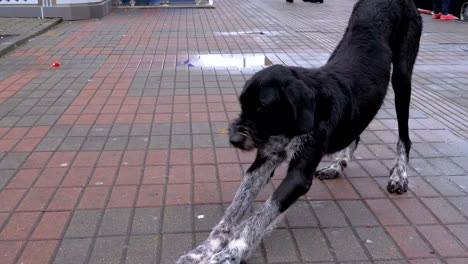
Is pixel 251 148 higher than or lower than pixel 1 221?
higher

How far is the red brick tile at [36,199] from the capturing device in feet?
12.9

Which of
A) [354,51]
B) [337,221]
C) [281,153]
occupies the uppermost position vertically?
[354,51]

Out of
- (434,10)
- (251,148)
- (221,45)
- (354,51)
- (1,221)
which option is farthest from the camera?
(434,10)

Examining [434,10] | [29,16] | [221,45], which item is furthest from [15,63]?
[434,10]

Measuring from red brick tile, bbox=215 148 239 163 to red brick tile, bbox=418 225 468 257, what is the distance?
185 cm

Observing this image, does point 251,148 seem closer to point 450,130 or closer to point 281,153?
point 281,153

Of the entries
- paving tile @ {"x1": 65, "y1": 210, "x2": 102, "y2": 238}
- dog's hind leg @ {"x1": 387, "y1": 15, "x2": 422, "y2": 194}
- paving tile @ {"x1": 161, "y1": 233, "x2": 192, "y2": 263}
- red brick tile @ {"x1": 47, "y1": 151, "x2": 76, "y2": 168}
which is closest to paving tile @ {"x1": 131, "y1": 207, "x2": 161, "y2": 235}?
paving tile @ {"x1": 161, "y1": 233, "x2": 192, "y2": 263}

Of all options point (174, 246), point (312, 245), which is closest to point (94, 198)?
point (174, 246)

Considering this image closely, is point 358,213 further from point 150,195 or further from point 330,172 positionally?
point 150,195

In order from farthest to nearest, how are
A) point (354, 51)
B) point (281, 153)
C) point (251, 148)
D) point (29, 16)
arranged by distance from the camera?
point (29, 16) → point (354, 51) → point (281, 153) → point (251, 148)

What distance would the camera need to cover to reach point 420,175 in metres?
4.62

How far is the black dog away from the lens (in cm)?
303

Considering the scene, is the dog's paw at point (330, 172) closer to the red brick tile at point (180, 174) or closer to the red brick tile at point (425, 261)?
the red brick tile at point (180, 174)

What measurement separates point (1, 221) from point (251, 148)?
2003 mm
